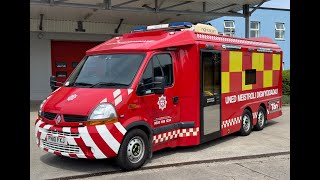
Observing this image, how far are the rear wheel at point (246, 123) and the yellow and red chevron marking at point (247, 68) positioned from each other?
661 millimetres

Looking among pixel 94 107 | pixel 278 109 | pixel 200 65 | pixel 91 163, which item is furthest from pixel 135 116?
pixel 278 109

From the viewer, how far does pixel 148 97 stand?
6.56 m

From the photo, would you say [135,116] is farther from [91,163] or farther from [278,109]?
[278,109]

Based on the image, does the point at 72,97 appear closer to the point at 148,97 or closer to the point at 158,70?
the point at 148,97

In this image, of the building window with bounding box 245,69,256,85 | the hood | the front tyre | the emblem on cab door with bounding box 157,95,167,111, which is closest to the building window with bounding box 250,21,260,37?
the building window with bounding box 245,69,256,85

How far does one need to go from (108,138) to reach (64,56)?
1382 centimetres

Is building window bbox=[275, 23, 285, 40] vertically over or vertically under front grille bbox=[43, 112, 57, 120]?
over

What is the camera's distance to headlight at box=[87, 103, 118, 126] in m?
5.81

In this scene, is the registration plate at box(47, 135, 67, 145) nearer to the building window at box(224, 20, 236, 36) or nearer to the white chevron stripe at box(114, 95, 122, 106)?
the white chevron stripe at box(114, 95, 122, 106)

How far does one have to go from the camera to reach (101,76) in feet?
21.9

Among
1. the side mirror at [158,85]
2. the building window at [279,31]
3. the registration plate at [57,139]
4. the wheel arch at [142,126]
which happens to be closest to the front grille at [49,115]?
the registration plate at [57,139]

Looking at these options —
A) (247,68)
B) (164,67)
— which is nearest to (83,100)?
(164,67)

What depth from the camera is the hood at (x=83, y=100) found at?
5.92 m

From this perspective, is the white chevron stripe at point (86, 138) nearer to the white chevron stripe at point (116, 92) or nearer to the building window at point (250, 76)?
the white chevron stripe at point (116, 92)
